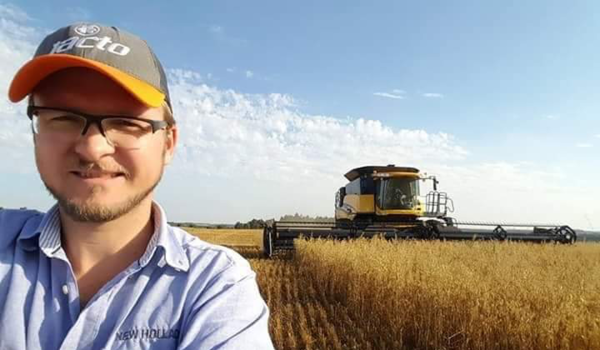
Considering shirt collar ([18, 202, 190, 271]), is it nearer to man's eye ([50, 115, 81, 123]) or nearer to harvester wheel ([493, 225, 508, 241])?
man's eye ([50, 115, 81, 123])

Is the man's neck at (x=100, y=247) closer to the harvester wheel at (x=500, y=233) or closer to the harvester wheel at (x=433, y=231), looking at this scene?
the harvester wheel at (x=433, y=231)

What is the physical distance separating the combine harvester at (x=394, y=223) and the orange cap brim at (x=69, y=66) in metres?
14.3

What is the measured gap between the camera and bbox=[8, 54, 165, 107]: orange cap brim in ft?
4.31

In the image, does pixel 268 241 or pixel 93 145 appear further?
pixel 268 241

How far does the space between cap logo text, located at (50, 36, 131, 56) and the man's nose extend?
0.21m

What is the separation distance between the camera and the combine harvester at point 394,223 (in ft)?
53.5

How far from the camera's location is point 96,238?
1.45 metres

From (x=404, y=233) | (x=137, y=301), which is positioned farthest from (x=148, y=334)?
(x=404, y=233)

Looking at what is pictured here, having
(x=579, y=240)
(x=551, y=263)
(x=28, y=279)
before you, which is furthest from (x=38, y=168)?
(x=579, y=240)

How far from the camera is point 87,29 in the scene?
137cm

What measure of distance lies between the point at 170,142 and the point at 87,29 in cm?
40

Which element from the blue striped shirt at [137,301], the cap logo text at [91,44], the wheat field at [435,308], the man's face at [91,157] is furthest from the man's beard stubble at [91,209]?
the wheat field at [435,308]

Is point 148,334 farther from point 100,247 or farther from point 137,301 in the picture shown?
point 100,247

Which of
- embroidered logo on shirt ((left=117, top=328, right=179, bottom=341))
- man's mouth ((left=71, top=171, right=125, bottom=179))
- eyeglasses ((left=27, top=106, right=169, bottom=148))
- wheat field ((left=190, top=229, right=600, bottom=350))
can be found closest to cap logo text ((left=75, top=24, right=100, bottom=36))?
eyeglasses ((left=27, top=106, right=169, bottom=148))
